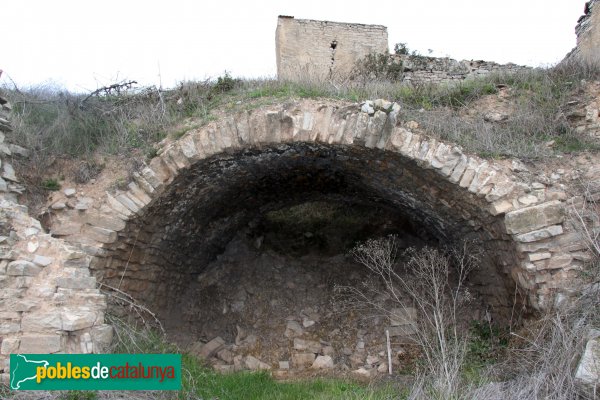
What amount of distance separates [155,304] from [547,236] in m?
4.38

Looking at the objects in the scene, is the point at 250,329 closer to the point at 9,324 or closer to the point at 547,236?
the point at 9,324

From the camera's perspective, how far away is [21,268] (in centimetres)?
394

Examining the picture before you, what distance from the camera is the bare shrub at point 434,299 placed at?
14.3 ft

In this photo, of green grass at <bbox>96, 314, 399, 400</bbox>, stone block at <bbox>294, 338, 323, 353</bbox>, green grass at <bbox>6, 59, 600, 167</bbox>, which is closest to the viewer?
green grass at <bbox>96, 314, 399, 400</bbox>

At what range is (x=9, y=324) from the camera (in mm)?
3803

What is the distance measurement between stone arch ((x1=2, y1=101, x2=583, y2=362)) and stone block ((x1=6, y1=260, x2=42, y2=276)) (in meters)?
0.26

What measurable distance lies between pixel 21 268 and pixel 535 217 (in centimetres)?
462

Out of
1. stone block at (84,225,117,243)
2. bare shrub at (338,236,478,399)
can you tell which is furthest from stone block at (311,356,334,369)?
stone block at (84,225,117,243)

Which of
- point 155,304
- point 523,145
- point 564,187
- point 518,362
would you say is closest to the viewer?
point 518,362

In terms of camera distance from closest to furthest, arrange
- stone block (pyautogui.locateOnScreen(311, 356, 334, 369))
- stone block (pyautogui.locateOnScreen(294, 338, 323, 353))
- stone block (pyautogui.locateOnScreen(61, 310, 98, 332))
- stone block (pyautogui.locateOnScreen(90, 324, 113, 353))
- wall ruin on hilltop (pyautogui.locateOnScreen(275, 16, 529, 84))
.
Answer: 1. stone block (pyautogui.locateOnScreen(61, 310, 98, 332))
2. stone block (pyautogui.locateOnScreen(90, 324, 113, 353))
3. stone block (pyautogui.locateOnScreen(311, 356, 334, 369))
4. stone block (pyautogui.locateOnScreen(294, 338, 323, 353))
5. wall ruin on hilltop (pyautogui.locateOnScreen(275, 16, 529, 84))

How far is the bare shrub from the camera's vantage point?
4.36 metres

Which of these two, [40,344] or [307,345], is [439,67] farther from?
[40,344]

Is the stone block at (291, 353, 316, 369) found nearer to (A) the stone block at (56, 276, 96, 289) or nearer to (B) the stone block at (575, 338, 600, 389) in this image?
(A) the stone block at (56, 276, 96, 289)

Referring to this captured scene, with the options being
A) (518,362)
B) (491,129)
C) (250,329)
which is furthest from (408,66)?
(518,362)
